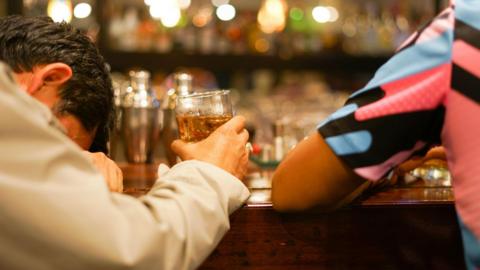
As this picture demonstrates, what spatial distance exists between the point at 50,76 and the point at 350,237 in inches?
25.4

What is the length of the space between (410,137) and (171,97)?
1.17 meters

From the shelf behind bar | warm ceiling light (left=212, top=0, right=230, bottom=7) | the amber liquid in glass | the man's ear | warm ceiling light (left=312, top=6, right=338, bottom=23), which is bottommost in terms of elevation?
the shelf behind bar

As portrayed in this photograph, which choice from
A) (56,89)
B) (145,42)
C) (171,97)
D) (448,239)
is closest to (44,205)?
(56,89)

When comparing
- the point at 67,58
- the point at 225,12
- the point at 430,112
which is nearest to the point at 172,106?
the point at 67,58

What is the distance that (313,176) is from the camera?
Result: 1.10 m

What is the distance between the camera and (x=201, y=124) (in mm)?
1374

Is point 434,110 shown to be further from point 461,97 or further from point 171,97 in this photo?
point 171,97

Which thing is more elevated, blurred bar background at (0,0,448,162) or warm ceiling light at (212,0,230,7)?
warm ceiling light at (212,0,230,7)

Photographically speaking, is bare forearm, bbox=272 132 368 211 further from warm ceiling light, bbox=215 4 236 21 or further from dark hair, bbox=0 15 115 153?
warm ceiling light, bbox=215 4 236 21

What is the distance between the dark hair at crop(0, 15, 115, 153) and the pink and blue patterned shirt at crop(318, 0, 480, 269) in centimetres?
49

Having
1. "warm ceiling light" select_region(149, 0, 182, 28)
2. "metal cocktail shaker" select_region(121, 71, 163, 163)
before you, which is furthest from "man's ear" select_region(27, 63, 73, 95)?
"warm ceiling light" select_region(149, 0, 182, 28)

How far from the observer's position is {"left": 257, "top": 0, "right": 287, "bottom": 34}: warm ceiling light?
16.2 feet

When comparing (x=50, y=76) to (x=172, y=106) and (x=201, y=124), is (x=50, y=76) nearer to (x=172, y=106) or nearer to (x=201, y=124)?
(x=201, y=124)

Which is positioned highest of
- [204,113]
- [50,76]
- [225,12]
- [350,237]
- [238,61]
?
[225,12]
